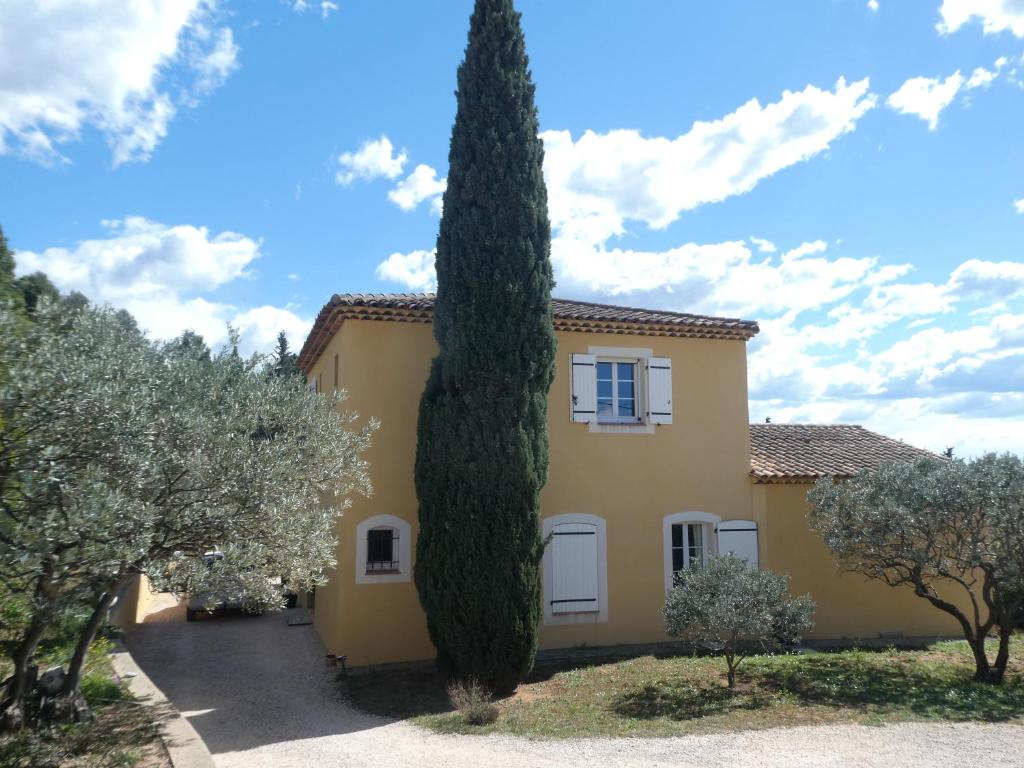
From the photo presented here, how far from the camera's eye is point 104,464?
591 cm

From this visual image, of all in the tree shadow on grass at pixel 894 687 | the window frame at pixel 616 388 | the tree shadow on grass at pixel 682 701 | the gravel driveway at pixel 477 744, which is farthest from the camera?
the window frame at pixel 616 388

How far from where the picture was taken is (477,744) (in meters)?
8.52

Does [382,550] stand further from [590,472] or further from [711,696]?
[711,696]

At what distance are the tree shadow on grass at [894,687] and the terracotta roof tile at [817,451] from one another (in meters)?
3.47

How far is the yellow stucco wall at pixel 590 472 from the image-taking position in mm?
12219

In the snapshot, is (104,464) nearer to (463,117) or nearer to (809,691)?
(463,117)

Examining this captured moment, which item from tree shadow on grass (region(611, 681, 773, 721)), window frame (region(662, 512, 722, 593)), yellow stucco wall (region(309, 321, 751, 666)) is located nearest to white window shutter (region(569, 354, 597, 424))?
yellow stucco wall (region(309, 321, 751, 666))

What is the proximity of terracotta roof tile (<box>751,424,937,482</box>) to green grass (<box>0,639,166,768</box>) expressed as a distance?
11.0 m

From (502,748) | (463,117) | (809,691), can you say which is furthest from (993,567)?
(463,117)

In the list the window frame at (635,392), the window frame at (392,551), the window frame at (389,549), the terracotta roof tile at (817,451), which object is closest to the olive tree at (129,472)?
the window frame at (392,551)

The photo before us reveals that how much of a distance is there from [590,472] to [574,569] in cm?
175

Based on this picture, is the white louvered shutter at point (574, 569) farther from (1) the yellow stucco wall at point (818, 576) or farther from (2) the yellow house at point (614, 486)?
(1) the yellow stucco wall at point (818, 576)

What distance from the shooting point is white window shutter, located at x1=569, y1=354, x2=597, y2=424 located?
44.5 ft

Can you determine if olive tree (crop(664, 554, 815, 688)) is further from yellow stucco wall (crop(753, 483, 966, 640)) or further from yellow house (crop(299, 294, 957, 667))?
yellow stucco wall (crop(753, 483, 966, 640))
